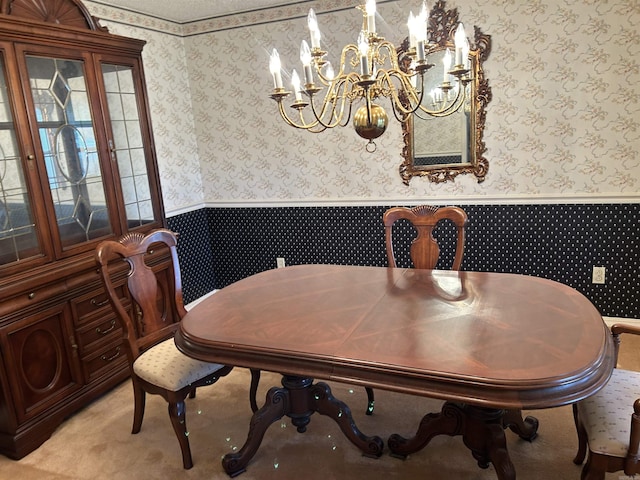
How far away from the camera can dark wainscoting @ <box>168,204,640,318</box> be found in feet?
9.91

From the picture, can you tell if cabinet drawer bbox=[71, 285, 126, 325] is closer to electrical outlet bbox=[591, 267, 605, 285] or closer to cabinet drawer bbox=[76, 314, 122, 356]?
cabinet drawer bbox=[76, 314, 122, 356]

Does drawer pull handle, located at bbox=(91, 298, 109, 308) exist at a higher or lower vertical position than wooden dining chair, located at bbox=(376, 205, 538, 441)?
lower

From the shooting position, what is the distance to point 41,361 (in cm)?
235

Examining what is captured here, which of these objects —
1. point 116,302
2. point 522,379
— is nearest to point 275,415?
point 116,302

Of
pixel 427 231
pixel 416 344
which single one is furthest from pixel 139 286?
pixel 427 231

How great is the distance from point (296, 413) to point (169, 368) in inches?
24.2

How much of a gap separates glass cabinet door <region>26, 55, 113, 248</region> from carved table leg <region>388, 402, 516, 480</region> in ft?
6.63

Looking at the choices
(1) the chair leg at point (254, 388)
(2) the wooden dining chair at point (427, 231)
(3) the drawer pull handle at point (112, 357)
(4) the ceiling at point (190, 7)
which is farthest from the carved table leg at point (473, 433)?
(4) the ceiling at point (190, 7)

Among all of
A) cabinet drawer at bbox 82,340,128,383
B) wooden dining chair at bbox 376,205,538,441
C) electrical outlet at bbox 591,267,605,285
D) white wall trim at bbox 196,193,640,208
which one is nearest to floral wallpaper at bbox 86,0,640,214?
white wall trim at bbox 196,193,640,208

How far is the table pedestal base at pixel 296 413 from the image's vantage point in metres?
2.05

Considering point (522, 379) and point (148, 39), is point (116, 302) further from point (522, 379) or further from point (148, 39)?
point (148, 39)

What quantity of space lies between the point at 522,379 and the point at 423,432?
83 cm

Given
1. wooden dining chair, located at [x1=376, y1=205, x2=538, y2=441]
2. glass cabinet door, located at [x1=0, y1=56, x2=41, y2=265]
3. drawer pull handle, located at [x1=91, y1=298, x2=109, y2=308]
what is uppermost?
glass cabinet door, located at [x1=0, y1=56, x2=41, y2=265]

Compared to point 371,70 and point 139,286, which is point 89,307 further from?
point 371,70
